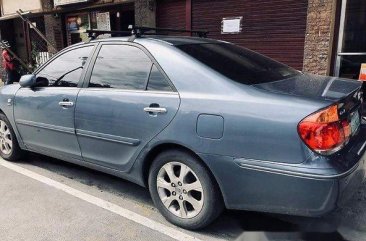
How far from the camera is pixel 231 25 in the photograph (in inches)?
323

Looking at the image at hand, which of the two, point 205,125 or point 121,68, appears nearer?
point 205,125

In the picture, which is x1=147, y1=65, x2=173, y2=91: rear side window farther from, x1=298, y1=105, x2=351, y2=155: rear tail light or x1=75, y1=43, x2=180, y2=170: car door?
x1=298, y1=105, x2=351, y2=155: rear tail light

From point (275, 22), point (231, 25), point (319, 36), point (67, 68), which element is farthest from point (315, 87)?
point (231, 25)

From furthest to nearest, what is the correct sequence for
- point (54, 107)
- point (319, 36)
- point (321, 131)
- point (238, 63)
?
point (319, 36)
point (54, 107)
point (238, 63)
point (321, 131)

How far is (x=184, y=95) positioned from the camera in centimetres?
295

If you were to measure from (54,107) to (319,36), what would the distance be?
4878mm

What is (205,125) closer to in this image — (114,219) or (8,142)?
(114,219)

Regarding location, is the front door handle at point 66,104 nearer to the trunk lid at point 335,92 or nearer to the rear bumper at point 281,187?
the rear bumper at point 281,187

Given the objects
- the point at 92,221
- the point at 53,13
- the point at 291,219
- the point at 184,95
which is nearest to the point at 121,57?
the point at 184,95

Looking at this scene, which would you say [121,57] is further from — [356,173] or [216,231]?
[356,173]

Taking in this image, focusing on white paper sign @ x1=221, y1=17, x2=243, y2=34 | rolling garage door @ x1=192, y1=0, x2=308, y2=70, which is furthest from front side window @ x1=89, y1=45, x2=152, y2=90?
white paper sign @ x1=221, y1=17, x2=243, y2=34

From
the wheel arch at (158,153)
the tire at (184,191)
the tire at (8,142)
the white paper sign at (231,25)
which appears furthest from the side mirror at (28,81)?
the white paper sign at (231,25)

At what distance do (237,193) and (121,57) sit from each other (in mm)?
1664

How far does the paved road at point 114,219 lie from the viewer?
9.97 ft
